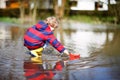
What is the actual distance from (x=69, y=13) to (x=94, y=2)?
19.3 feet

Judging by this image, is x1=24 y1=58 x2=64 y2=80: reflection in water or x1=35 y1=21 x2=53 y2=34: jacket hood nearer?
x1=24 y1=58 x2=64 y2=80: reflection in water

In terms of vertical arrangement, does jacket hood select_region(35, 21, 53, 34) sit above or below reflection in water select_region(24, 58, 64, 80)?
above

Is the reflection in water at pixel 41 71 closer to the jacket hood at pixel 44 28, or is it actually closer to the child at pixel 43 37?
the child at pixel 43 37

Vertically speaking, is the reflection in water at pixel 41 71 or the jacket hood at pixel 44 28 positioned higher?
the jacket hood at pixel 44 28

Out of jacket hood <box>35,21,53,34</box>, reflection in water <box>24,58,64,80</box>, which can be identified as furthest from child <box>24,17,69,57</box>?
reflection in water <box>24,58,64,80</box>

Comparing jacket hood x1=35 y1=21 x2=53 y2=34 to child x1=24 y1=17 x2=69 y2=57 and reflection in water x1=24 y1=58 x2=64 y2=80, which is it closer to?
child x1=24 y1=17 x2=69 y2=57

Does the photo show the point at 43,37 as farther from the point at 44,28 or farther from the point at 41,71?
the point at 41,71

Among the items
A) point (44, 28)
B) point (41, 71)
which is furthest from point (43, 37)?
point (41, 71)

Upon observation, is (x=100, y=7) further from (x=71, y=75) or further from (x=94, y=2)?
(x=71, y=75)

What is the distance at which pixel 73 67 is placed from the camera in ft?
28.3

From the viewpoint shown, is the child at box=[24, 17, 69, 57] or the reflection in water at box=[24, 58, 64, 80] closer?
the reflection in water at box=[24, 58, 64, 80]

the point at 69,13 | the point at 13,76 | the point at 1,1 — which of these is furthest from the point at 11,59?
the point at 1,1

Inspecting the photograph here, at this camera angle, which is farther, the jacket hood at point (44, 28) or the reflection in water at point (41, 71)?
the jacket hood at point (44, 28)

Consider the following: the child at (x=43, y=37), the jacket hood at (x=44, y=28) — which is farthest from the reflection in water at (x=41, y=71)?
the jacket hood at (x=44, y=28)
